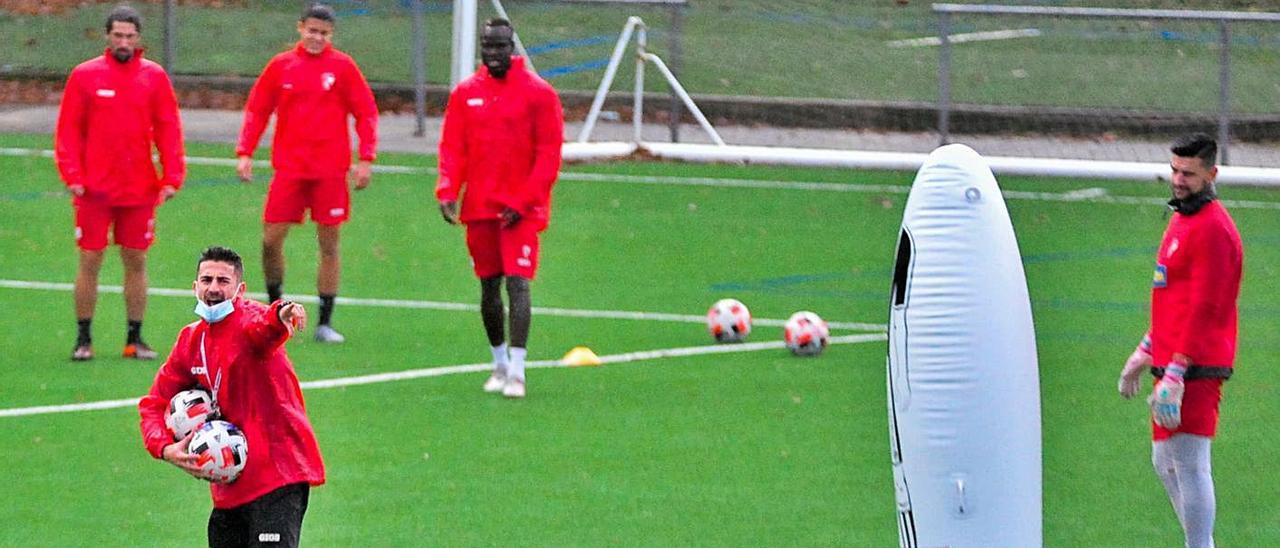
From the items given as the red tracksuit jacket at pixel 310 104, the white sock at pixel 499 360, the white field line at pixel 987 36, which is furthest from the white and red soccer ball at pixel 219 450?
the white field line at pixel 987 36

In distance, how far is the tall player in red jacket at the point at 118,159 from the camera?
44.6 feet

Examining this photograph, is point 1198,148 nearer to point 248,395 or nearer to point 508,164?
point 248,395

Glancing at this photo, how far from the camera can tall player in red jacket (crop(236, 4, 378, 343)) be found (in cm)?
1462

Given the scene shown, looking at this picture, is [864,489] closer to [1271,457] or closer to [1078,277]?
[1271,457]

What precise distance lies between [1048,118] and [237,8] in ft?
39.8

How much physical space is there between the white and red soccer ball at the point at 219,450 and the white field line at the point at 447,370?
202 inches

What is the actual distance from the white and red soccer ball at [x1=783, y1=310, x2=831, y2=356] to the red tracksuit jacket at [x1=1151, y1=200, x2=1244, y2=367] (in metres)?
5.72

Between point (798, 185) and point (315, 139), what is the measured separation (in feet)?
31.4

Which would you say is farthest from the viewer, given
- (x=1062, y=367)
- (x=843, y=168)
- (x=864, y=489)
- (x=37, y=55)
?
(x=37, y=55)

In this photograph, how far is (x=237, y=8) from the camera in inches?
1196

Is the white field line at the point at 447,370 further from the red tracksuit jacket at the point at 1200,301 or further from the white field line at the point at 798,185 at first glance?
the white field line at the point at 798,185

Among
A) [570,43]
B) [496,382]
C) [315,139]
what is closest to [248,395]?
[496,382]

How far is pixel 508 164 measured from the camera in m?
12.6

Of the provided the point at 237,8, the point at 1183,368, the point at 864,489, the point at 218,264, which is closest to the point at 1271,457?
the point at 864,489
